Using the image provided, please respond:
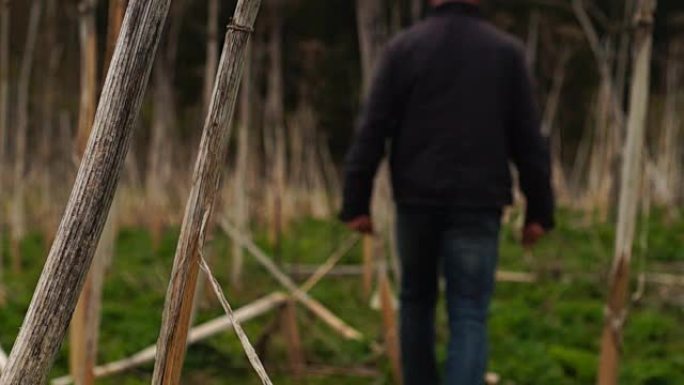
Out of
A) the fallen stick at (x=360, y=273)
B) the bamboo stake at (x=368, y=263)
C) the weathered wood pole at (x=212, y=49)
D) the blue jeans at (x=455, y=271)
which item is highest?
the weathered wood pole at (x=212, y=49)

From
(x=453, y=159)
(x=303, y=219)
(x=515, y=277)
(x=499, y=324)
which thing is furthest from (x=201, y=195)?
(x=303, y=219)

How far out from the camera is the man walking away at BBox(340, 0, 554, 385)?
10.3 feet

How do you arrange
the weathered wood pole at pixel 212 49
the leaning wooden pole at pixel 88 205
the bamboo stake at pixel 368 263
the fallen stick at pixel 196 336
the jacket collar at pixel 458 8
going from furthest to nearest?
1. the bamboo stake at pixel 368 263
2. the weathered wood pole at pixel 212 49
3. the fallen stick at pixel 196 336
4. the jacket collar at pixel 458 8
5. the leaning wooden pole at pixel 88 205

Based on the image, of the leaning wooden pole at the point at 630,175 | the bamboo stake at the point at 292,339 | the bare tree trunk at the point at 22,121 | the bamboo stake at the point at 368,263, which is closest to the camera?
the leaning wooden pole at the point at 630,175

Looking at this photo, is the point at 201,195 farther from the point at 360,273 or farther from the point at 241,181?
the point at 360,273

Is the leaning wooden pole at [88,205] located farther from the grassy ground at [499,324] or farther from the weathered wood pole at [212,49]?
the weathered wood pole at [212,49]

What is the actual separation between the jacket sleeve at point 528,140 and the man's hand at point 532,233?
3.5 inches

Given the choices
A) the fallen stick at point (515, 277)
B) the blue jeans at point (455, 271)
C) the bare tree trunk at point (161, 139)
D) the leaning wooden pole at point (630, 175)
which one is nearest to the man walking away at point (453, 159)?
the blue jeans at point (455, 271)

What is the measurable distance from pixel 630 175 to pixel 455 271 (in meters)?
0.58

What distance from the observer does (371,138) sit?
327cm

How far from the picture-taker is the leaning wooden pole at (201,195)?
4.66ft

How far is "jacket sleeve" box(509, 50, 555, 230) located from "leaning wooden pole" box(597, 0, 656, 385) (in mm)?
244

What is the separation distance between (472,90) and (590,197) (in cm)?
928

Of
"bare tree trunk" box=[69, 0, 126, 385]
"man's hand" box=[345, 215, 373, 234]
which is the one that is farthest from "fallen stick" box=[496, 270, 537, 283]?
"bare tree trunk" box=[69, 0, 126, 385]
